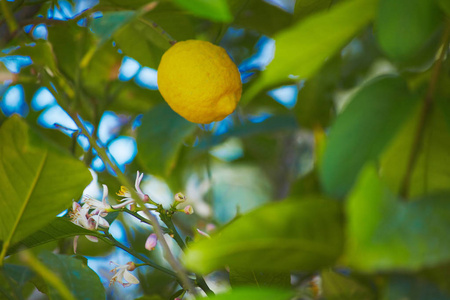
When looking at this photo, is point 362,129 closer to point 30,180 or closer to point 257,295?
point 257,295

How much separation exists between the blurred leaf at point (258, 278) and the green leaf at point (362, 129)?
189 mm

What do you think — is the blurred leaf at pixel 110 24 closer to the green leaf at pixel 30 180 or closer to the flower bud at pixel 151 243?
the green leaf at pixel 30 180

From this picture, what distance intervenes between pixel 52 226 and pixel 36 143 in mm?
111

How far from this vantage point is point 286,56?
315mm

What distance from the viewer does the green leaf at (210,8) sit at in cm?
26

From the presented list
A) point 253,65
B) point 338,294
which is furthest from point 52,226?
point 253,65

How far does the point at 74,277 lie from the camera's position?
0.43 meters

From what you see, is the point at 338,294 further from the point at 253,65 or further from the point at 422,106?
the point at 253,65

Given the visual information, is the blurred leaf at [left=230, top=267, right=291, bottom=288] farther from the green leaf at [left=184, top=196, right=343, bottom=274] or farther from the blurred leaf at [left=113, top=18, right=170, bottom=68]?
Answer: the blurred leaf at [left=113, top=18, right=170, bottom=68]

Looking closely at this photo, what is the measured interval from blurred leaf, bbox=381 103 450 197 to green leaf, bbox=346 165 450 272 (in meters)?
0.12

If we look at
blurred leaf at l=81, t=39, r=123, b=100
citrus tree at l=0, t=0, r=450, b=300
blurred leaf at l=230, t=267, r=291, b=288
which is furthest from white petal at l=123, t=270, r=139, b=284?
blurred leaf at l=81, t=39, r=123, b=100

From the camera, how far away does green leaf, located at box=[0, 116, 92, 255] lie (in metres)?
0.41

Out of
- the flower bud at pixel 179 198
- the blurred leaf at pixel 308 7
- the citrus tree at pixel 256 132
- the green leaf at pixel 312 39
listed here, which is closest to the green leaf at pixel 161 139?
the citrus tree at pixel 256 132

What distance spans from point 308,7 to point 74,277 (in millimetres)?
332
